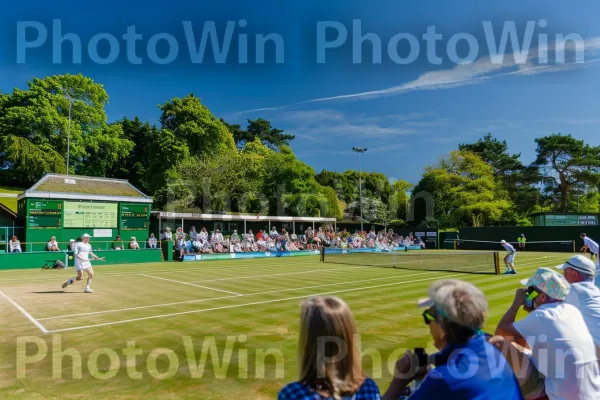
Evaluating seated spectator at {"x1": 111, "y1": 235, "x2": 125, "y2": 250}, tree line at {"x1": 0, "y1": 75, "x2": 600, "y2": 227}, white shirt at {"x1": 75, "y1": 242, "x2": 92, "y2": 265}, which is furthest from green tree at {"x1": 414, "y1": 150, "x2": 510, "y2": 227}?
white shirt at {"x1": 75, "y1": 242, "x2": 92, "y2": 265}

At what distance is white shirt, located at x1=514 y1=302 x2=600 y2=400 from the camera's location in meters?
3.53

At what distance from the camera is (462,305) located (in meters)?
2.75

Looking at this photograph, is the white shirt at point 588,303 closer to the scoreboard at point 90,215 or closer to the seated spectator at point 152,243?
the seated spectator at point 152,243

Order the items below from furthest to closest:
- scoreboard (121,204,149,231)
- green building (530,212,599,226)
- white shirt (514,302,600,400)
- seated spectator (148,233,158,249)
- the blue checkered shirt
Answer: green building (530,212,599,226) → scoreboard (121,204,149,231) → seated spectator (148,233,158,249) → white shirt (514,302,600,400) → the blue checkered shirt

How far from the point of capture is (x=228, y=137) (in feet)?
213

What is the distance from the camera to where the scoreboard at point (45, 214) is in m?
27.9

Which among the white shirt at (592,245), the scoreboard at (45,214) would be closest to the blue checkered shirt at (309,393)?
Result: the white shirt at (592,245)

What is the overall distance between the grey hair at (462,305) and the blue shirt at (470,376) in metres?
0.13

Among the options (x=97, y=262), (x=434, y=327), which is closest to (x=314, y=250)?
(x=97, y=262)

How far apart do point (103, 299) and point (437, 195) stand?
59.4 meters

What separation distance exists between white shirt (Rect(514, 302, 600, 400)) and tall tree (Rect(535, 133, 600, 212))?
68234 mm

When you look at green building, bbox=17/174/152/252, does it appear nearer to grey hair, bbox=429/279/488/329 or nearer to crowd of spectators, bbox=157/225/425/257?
crowd of spectators, bbox=157/225/425/257

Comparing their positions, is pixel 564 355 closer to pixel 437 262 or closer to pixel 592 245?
pixel 592 245

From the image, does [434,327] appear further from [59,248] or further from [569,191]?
[569,191]
